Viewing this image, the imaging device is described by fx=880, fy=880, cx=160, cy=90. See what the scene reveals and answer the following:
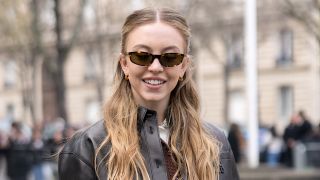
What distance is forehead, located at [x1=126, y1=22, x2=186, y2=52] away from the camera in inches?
114

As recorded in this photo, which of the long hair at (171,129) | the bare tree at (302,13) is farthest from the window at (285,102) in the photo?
the long hair at (171,129)

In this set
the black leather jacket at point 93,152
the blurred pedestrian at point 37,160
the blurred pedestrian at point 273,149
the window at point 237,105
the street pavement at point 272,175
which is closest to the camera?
the black leather jacket at point 93,152

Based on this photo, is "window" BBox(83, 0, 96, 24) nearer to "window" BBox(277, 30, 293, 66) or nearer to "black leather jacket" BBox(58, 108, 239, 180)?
"window" BBox(277, 30, 293, 66)

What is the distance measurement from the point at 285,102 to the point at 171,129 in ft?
137

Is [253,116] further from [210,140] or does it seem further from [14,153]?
[210,140]

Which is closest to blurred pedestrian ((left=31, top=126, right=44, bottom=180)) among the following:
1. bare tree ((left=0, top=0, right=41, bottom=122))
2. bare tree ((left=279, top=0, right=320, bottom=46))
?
bare tree ((left=0, top=0, right=41, bottom=122))

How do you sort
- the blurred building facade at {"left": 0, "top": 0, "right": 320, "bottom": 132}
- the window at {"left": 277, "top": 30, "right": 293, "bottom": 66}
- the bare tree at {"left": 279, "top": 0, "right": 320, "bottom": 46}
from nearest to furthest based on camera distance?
the bare tree at {"left": 279, "top": 0, "right": 320, "bottom": 46} < the blurred building facade at {"left": 0, "top": 0, "right": 320, "bottom": 132} < the window at {"left": 277, "top": 30, "right": 293, "bottom": 66}

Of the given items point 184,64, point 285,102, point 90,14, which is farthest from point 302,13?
point 184,64

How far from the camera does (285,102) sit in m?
44.4

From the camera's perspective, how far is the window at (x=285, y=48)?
44.0 metres

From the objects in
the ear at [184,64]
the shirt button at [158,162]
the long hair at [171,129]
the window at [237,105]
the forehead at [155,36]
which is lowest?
the window at [237,105]

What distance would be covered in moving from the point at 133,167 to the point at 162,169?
10 centimetres

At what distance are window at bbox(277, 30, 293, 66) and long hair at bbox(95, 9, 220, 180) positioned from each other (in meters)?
41.3

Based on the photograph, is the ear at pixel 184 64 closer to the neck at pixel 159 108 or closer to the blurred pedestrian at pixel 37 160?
the neck at pixel 159 108
